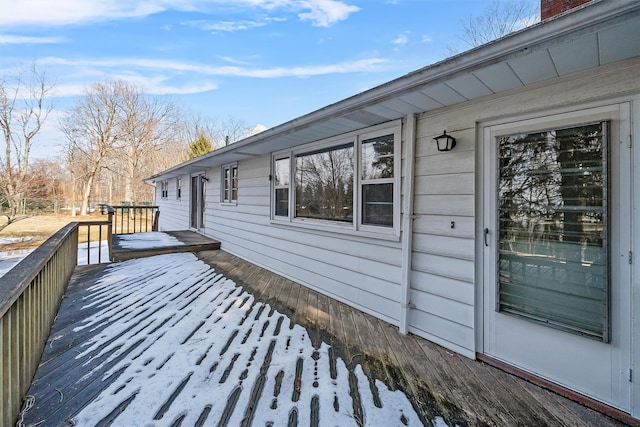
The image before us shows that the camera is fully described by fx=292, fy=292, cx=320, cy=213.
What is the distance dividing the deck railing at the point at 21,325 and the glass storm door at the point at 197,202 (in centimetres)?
628

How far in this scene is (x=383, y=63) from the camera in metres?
11.1

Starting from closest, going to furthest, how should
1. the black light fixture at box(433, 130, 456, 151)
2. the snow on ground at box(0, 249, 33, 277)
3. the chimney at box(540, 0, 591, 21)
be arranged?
the chimney at box(540, 0, 591, 21) < the black light fixture at box(433, 130, 456, 151) < the snow on ground at box(0, 249, 33, 277)

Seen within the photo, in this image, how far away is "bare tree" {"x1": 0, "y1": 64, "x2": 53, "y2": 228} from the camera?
11.4 m

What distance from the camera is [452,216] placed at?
264 centimetres

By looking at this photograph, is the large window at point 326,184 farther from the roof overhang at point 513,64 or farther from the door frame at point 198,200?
the door frame at point 198,200

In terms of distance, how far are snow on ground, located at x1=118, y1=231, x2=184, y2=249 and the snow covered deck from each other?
128 inches

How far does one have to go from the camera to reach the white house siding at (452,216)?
7.72 ft

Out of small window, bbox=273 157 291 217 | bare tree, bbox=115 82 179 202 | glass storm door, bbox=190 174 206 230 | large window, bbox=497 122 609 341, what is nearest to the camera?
large window, bbox=497 122 609 341

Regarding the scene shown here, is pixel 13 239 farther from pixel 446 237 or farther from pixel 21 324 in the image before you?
pixel 446 237

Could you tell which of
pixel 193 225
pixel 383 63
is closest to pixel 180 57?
pixel 193 225

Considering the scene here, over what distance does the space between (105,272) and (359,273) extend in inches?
177

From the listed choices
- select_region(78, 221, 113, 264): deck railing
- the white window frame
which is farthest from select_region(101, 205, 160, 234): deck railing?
the white window frame

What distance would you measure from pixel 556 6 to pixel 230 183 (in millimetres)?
6385

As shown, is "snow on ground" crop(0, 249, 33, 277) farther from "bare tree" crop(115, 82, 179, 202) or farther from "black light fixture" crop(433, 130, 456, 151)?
"bare tree" crop(115, 82, 179, 202)
